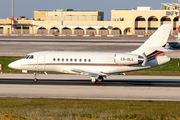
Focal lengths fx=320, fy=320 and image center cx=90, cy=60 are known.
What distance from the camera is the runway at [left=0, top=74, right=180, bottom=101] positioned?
26109mm

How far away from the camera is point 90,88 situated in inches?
1168

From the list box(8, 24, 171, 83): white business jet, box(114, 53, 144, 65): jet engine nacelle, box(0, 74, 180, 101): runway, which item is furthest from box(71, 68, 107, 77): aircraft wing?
box(114, 53, 144, 65): jet engine nacelle

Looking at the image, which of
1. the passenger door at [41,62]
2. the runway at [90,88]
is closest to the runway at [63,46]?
the runway at [90,88]

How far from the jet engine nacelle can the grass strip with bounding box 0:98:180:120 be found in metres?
8.16

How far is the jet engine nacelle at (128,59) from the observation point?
103 feet

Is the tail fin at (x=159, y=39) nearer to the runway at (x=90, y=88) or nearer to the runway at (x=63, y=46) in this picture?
the runway at (x=90, y=88)

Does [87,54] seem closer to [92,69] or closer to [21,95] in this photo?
[92,69]

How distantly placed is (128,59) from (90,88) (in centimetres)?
493

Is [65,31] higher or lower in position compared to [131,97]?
higher

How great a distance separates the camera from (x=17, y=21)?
15788 centimetres

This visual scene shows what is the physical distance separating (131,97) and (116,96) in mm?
1227

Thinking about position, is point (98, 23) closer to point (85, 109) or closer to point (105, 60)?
point (105, 60)

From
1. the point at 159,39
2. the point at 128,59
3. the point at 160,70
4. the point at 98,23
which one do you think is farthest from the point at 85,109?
the point at 98,23

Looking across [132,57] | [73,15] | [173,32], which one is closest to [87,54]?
[132,57]
